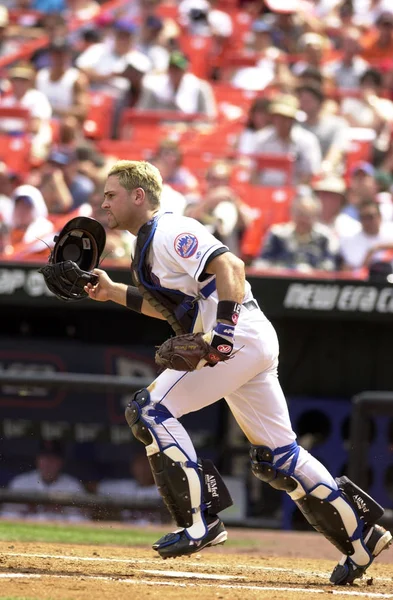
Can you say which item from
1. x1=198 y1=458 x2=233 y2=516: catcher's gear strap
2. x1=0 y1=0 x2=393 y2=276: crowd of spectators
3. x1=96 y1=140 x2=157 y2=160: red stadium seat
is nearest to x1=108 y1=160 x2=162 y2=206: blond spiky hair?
x1=198 y1=458 x2=233 y2=516: catcher's gear strap

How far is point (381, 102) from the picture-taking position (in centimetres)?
1205

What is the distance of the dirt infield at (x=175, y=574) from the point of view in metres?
4.68

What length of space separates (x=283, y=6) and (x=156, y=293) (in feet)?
32.6

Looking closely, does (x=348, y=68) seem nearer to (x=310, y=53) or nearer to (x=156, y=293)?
(x=310, y=53)

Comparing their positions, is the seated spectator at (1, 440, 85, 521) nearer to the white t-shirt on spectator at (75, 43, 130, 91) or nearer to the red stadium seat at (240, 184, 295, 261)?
the red stadium seat at (240, 184, 295, 261)

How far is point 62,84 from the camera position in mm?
12852

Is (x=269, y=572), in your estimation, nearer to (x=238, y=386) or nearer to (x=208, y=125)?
(x=238, y=386)

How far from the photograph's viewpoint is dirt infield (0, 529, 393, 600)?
15.4 feet

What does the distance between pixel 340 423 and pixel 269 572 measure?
2836 millimetres

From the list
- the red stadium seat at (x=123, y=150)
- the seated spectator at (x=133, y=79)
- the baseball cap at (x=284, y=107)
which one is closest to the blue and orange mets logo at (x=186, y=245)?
the baseball cap at (x=284, y=107)

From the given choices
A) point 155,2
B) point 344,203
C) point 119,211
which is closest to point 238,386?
point 119,211

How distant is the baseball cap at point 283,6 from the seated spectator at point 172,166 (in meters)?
4.10


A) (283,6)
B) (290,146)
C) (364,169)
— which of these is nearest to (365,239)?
(364,169)

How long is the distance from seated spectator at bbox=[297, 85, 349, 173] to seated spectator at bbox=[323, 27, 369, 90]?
133 centimetres
